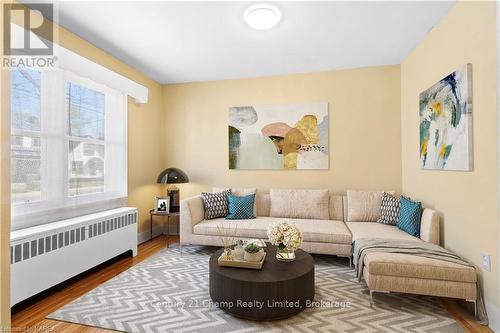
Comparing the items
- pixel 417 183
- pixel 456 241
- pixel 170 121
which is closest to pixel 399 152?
pixel 417 183

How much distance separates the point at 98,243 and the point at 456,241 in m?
3.71

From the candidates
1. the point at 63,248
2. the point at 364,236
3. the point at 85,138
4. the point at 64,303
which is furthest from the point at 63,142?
the point at 364,236

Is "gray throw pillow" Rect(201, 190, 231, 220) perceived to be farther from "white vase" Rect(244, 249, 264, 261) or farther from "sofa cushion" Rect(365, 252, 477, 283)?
"sofa cushion" Rect(365, 252, 477, 283)

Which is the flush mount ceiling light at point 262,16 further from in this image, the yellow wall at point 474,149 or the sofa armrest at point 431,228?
the sofa armrest at point 431,228

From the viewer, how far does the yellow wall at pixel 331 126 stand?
147 inches

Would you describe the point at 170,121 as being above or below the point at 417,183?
above

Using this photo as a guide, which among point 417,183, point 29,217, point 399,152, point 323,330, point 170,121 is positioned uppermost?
point 170,121

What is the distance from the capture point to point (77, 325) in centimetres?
193

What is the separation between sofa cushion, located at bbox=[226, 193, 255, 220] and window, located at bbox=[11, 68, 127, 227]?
5.09ft

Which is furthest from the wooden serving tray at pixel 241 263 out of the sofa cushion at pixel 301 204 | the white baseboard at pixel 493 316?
the white baseboard at pixel 493 316

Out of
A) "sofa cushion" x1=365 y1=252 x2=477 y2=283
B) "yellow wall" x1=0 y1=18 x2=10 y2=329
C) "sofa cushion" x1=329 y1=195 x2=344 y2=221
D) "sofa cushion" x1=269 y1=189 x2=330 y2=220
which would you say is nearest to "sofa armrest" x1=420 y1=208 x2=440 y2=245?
"sofa cushion" x1=365 y1=252 x2=477 y2=283

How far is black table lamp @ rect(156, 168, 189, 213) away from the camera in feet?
12.7

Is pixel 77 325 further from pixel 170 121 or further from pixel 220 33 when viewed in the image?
pixel 170 121

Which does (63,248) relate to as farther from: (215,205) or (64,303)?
(215,205)
